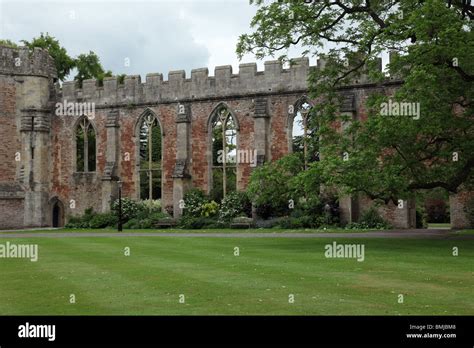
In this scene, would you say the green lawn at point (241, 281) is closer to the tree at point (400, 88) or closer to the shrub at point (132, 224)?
Answer: the tree at point (400, 88)

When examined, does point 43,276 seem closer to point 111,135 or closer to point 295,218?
point 295,218

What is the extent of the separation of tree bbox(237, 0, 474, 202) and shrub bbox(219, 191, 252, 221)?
410 inches

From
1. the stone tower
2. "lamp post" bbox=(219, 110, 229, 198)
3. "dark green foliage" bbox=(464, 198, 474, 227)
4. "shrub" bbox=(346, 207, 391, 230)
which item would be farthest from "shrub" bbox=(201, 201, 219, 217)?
"dark green foliage" bbox=(464, 198, 474, 227)

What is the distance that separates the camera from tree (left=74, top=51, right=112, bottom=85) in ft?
170

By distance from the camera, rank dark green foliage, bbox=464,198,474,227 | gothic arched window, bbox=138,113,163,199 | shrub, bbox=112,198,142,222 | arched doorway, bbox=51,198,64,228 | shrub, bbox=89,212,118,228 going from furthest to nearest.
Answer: arched doorway, bbox=51,198,64,228, gothic arched window, bbox=138,113,163,199, shrub, bbox=112,198,142,222, shrub, bbox=89,212,118,228, dark green foliage, bbox=464,198,474,227

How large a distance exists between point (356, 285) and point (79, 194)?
1117 inches

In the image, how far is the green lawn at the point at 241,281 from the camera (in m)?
9.25

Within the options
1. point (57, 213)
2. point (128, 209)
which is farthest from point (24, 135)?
point (128, 209)

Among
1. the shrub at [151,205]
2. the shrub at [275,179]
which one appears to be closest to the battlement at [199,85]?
the shrub at [151,205]

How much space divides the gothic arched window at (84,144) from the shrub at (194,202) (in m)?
7.31

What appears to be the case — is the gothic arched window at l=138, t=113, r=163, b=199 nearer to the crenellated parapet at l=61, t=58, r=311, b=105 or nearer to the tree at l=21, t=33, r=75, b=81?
the crenellated parapet at l=61, t=58, r=311, b=105

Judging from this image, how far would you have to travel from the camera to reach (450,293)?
1013 centimetres

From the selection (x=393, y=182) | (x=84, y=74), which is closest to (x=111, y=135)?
(x=84, y=74)

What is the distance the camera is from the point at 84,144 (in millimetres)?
37125
